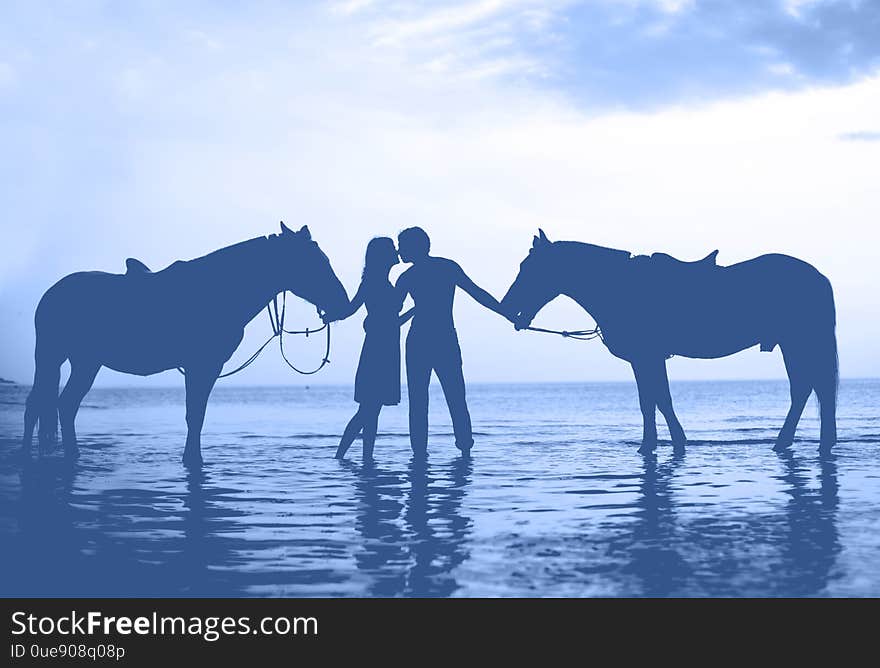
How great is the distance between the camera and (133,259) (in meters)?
11.9

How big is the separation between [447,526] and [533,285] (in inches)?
230

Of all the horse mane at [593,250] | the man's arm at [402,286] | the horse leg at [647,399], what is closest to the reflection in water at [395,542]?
the man's arm at [402,286]

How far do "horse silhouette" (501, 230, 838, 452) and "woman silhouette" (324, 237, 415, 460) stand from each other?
1660mm

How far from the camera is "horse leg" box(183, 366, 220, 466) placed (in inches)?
425

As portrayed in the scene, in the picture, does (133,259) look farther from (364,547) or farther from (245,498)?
(364,547)

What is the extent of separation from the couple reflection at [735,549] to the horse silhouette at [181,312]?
16.5 ft

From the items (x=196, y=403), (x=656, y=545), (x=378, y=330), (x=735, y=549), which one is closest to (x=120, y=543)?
(x=656, y=545)

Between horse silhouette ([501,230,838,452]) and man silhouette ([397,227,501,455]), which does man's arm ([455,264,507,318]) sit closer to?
man silhouette ([397,227,501,455])

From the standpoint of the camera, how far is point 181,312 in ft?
37.1

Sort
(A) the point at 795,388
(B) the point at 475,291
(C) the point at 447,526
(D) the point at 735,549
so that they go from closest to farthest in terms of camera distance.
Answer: (D) the point at 735,549
(C) the point at 447,526
(B) the point at 475,291
(A) the point at 795,388

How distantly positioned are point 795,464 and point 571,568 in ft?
20.9

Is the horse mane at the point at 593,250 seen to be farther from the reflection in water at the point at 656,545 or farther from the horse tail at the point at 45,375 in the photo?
the horse tail at the point at 45,375

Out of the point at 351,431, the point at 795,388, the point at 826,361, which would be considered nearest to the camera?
the point at 351,431

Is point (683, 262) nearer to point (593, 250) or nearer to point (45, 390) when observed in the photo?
point (593, 250)
